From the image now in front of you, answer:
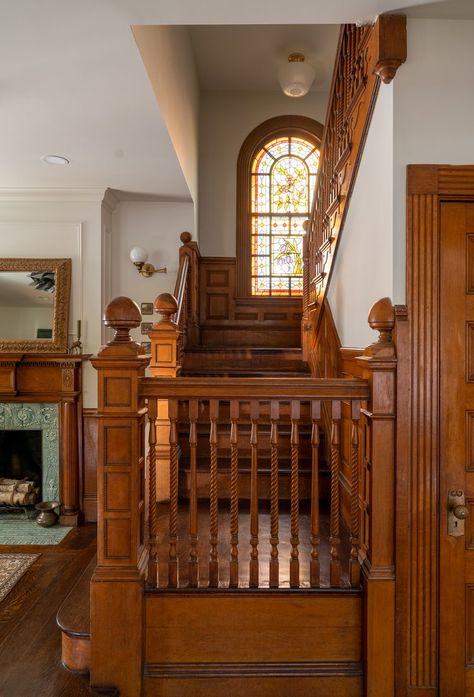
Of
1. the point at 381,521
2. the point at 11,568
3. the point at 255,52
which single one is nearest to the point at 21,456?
the point at 11,568

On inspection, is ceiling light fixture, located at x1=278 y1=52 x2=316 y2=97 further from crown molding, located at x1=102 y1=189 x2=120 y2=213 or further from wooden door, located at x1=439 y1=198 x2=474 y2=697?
wooden door, located at x1=439 y1=198 x2=474 y2=697

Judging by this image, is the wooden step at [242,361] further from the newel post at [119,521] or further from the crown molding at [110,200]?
the newel post at [119,521]

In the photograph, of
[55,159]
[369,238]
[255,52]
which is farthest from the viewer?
[255,52]

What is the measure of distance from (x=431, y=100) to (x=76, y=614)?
2482 mm

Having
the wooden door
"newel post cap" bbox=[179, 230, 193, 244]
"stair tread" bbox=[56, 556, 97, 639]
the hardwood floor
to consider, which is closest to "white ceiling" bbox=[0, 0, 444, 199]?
"newel post cap" bbox=[179, 230, 193, 244]

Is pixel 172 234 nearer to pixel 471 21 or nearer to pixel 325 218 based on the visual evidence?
pixel 325 218

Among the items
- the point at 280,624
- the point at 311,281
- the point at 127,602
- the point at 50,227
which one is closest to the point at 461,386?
the point at 280,624

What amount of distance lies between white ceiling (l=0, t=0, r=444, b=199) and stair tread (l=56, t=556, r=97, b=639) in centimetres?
241

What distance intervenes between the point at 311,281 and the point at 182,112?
1703 mm

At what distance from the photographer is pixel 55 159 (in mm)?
3422

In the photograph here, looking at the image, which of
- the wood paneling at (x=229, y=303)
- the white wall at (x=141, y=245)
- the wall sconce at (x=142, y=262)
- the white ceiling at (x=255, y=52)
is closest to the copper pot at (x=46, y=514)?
the white wall at (x=141, y=245)

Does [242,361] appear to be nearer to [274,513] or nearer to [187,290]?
[187,290]

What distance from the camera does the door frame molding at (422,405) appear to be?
1.81m

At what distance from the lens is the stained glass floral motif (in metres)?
5.51
